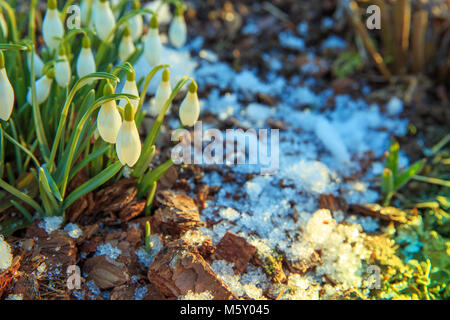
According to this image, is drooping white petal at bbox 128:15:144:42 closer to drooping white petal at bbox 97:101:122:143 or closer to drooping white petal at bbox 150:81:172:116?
drooping white petal at bbox 150:81:172:116

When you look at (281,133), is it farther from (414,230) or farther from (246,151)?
→ (414,230)

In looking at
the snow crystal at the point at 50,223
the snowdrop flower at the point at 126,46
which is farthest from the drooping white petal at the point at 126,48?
the snow crystal at the point at 50,223

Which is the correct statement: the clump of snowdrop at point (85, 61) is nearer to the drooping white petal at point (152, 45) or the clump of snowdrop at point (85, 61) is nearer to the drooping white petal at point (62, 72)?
the drooping white petal at point (62, 72)

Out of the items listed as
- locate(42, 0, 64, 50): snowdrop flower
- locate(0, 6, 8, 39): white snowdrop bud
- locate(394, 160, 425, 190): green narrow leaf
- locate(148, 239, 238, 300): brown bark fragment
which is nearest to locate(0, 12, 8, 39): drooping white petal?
locate(0, 6, 8, 39): white snowdrop bud

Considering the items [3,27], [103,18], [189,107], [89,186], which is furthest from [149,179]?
[3,27]

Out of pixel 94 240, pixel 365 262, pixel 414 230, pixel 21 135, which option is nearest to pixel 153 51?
pixel 21 135

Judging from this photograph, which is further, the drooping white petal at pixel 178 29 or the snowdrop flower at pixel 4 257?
the drooping white petal at pixel 178 29
